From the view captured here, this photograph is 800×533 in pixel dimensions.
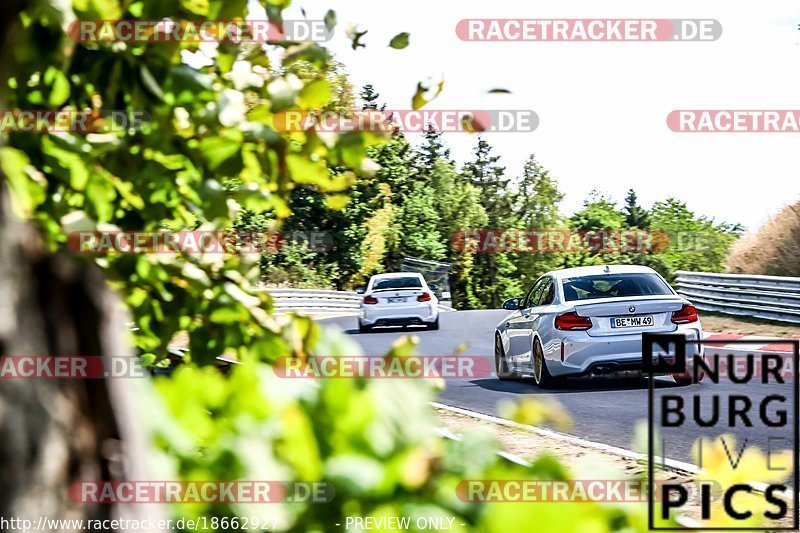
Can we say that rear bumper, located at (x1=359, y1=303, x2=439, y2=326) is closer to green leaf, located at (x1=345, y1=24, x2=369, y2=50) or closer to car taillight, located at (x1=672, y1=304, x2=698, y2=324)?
car taillight, located at (x1=672, y1=304, x2=698, y2=324)

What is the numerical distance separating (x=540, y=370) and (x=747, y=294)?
649 inches

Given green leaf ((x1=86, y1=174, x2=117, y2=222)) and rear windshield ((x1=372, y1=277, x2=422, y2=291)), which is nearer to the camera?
green leaf ((x1=86, y1=174, x2=117, y2=222))

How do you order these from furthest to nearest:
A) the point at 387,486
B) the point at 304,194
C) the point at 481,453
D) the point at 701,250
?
the point at 701,250, the point at 304,194, the point at 481,453, the point at 387,486

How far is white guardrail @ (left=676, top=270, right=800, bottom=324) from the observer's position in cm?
2502

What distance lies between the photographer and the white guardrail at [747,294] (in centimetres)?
2502

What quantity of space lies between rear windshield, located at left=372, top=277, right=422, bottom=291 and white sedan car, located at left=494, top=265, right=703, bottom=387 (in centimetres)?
1477

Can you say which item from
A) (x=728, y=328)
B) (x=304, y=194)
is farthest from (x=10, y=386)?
(x=304, y=194)

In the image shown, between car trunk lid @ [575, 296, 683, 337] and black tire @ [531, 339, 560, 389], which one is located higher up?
car trunk lid @ [575, 296, 683, 337]

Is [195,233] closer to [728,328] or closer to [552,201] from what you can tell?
[728,328]

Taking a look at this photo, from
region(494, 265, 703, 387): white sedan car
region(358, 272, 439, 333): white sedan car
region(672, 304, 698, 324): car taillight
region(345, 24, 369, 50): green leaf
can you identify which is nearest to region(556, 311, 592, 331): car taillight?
region(494, 265, 703, 387): white sedan car

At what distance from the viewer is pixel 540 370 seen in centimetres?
1314

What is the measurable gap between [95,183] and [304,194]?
56.2 m

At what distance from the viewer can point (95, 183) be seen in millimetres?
2393

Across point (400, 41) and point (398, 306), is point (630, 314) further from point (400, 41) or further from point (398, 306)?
point (398, 306)
